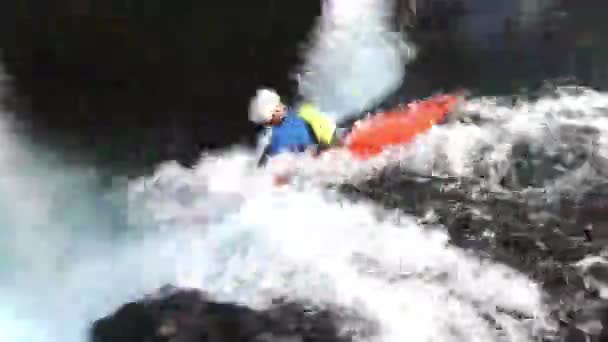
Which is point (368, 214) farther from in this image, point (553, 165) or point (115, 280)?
point (115, 280)

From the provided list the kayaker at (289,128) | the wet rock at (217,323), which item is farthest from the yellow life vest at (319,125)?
the wet rock at (217,323)

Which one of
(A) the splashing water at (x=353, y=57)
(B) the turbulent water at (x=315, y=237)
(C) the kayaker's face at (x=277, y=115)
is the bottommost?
(B) the turbulent water at (x=315, y=237)

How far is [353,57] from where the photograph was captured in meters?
6.29

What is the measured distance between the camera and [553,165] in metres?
3.71

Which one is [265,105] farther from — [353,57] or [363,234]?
[353,57]

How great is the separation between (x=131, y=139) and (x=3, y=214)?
3.92 feet

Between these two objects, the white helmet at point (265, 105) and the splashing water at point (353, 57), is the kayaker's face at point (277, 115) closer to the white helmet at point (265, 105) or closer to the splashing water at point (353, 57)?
the white helmet at point (265, 105)

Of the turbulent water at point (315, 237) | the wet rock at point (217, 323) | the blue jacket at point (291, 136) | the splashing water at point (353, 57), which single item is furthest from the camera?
the splashing water at point (353, 57)

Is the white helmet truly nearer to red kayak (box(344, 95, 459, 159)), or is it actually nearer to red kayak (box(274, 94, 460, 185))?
red kayak (box(274, 94, 460, 185))

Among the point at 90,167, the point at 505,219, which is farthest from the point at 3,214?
the point at 505,219

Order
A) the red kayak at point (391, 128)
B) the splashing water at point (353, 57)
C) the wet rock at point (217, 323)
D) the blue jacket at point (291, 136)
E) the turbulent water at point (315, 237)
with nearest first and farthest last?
1. the wet rock at point (217, 323)
2. the turbulent water at point (315, 237)
3. the blue jacket at point (291, 136)
4. the red kayak at point (391, 128)
5. the splashing water at point (353, 57)

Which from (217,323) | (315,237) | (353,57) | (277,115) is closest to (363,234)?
(315,237)

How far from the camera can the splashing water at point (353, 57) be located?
5.88 m

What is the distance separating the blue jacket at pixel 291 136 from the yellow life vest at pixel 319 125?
4 centimetres
